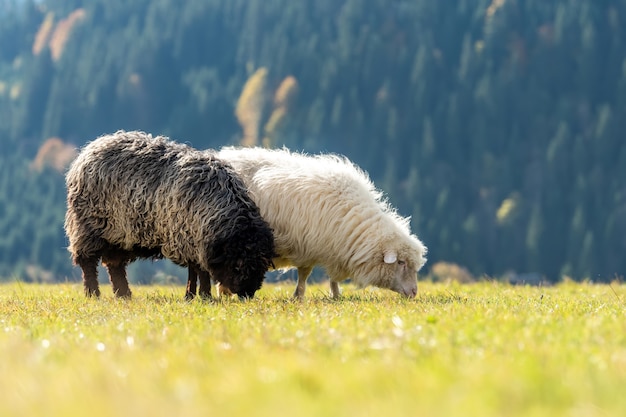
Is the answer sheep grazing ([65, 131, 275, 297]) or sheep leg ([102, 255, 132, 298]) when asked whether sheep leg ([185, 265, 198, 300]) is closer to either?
sheep grazing ([65, 131, 275, 297])

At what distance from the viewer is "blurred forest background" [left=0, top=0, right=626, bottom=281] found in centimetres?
12069

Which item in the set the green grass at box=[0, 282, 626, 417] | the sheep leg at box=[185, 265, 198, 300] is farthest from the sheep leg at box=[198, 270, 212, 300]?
the green grass at box=[0, 282, 626, 417]

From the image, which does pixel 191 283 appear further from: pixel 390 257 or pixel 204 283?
pixel 390 257

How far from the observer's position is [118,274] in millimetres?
13258

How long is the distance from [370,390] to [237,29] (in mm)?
167925

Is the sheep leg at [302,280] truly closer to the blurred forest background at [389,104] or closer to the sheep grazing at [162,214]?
the sheep grazing at [162,214]

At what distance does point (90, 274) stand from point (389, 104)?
13014 cm

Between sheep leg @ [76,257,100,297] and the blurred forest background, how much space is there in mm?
99240

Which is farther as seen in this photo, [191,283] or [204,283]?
[191,283]

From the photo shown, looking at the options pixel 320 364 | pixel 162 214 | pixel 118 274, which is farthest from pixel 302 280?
pixel 320 364

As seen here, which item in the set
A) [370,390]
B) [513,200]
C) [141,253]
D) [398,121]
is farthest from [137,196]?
[398,121]

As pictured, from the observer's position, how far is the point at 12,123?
15475 cm

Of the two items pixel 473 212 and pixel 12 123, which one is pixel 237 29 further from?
pixel 473 212

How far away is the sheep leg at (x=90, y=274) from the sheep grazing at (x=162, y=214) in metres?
0.01
